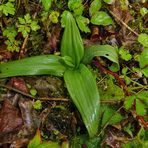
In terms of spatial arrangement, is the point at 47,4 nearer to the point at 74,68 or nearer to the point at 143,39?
the point at 74,68

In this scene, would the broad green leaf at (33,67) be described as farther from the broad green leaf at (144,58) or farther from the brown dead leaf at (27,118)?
the broad green leaf at (144,58)

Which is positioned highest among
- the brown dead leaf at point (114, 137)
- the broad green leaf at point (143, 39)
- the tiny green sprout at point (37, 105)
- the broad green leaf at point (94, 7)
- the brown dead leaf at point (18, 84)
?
the broad green leaf at point (94, 7)

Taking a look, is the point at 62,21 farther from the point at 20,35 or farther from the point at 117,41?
the point at 117,41

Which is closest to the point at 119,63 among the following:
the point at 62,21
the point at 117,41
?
the point at 117,41

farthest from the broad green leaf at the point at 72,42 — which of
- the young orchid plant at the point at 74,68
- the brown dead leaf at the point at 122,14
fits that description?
the brown dead leaf at the point at 122,14

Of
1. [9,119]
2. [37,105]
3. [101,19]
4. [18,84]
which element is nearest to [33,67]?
[18,84]

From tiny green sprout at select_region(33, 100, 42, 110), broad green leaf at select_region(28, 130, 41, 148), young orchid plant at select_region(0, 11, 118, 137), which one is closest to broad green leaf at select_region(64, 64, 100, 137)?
young orchid plant at select_region(0, 11, 118, 137)
